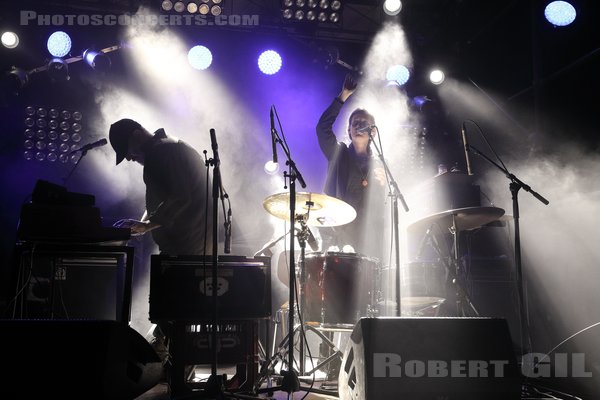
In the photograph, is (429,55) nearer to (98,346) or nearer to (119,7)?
(119,7)

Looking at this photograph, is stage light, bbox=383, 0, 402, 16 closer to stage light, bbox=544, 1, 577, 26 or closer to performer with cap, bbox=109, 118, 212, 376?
stage light, bbox=544, 1, 577, 26

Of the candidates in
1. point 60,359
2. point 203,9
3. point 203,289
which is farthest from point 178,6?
point 60,359

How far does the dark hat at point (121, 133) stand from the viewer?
4.25 meters

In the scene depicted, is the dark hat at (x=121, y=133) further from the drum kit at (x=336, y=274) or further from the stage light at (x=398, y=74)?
the stage light at (x=398, y=74)

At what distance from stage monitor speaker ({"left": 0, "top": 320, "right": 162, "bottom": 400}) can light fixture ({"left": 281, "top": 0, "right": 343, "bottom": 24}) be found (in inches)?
222

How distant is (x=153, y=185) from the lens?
4.14 m

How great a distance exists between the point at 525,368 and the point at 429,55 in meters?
5.61

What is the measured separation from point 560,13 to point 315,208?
4.78 meters

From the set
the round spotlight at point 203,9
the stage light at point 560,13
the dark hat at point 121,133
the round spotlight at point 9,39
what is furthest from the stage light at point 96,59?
the stage light at point 560,13

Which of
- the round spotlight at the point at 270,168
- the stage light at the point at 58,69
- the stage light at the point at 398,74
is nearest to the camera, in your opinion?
the stage light at the point at 58,69

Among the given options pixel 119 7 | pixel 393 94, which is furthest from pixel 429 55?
pixel 119 7

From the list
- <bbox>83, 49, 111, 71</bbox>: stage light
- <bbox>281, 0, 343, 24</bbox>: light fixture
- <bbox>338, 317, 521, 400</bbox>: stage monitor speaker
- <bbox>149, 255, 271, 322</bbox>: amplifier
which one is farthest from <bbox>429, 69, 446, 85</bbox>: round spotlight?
<bbox>338, 317, 521, 400</bbox>: stage monitor speaker

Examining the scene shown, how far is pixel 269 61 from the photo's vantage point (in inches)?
301

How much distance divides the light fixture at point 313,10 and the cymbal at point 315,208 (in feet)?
12.2
